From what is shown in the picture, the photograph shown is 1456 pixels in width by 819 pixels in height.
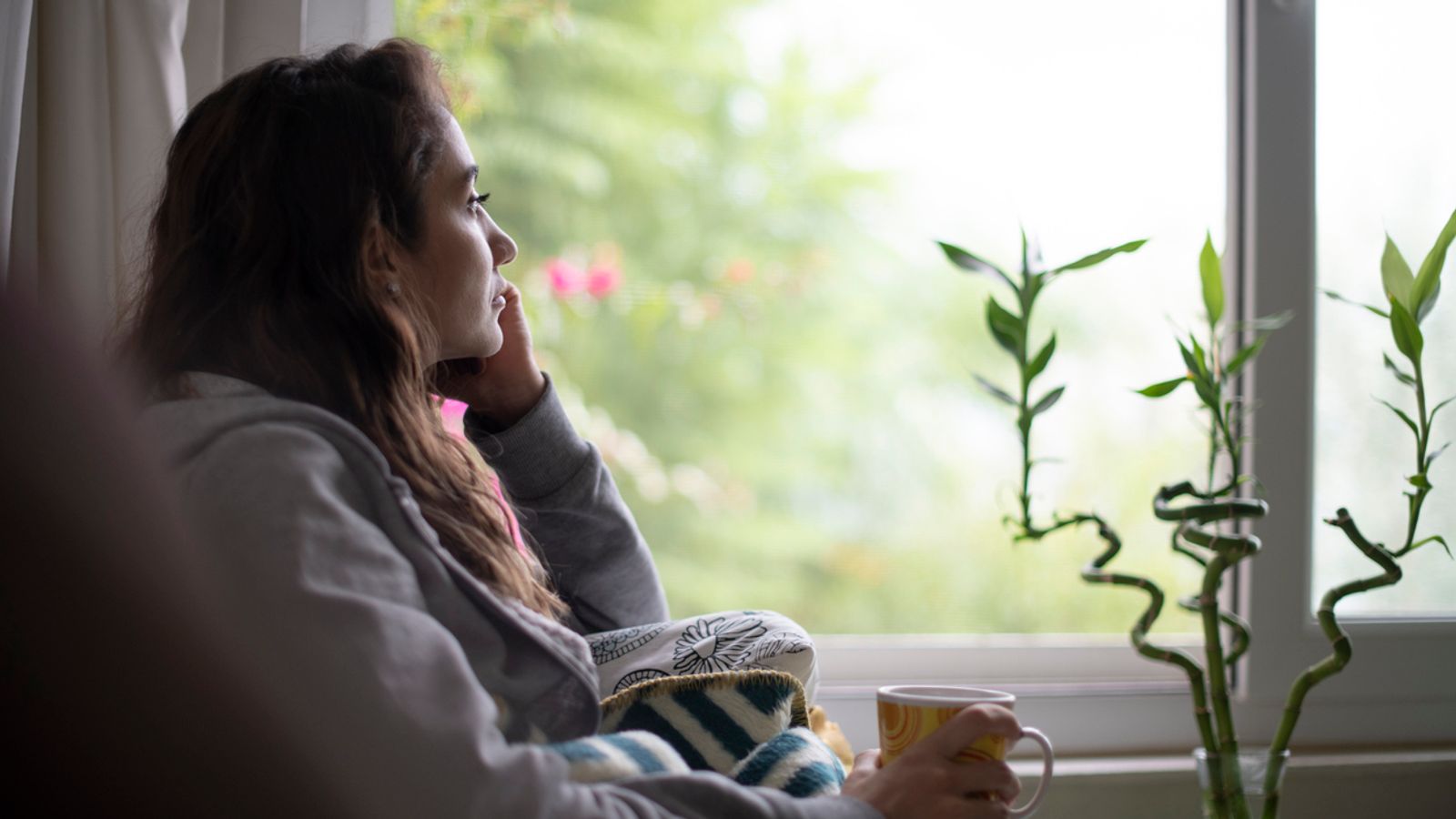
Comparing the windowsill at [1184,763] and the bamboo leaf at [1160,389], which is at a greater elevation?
the bamboo leaf at [1160,389]

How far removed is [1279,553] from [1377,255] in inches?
17.7

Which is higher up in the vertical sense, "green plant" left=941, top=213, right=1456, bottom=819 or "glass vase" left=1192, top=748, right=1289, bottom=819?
"green plant" left=941, top=213, right=1456, bottom=819

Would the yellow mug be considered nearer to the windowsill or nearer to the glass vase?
the glass vase

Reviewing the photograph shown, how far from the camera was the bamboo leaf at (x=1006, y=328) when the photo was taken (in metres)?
1.07

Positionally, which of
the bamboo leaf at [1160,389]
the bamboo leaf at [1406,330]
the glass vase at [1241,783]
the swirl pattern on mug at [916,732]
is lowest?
the glass vase at [1241,783]

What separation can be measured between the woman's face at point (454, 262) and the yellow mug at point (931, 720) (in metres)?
0.45

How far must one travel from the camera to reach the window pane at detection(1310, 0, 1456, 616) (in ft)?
4.84

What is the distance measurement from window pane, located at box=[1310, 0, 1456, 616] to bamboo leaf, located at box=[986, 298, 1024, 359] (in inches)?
25.7

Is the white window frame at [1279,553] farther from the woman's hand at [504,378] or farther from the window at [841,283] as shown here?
the window at [841,283]

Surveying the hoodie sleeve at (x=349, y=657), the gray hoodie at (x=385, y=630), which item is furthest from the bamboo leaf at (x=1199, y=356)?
the hoodie sleeve at (x=349, y=657)

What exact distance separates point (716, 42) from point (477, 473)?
9.34 ft

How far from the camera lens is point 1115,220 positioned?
2.64 m

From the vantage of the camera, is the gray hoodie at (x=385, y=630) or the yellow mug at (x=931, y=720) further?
the yellow mug at (x=931, y=720)

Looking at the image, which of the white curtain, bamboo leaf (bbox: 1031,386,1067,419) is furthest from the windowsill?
the white curtain
